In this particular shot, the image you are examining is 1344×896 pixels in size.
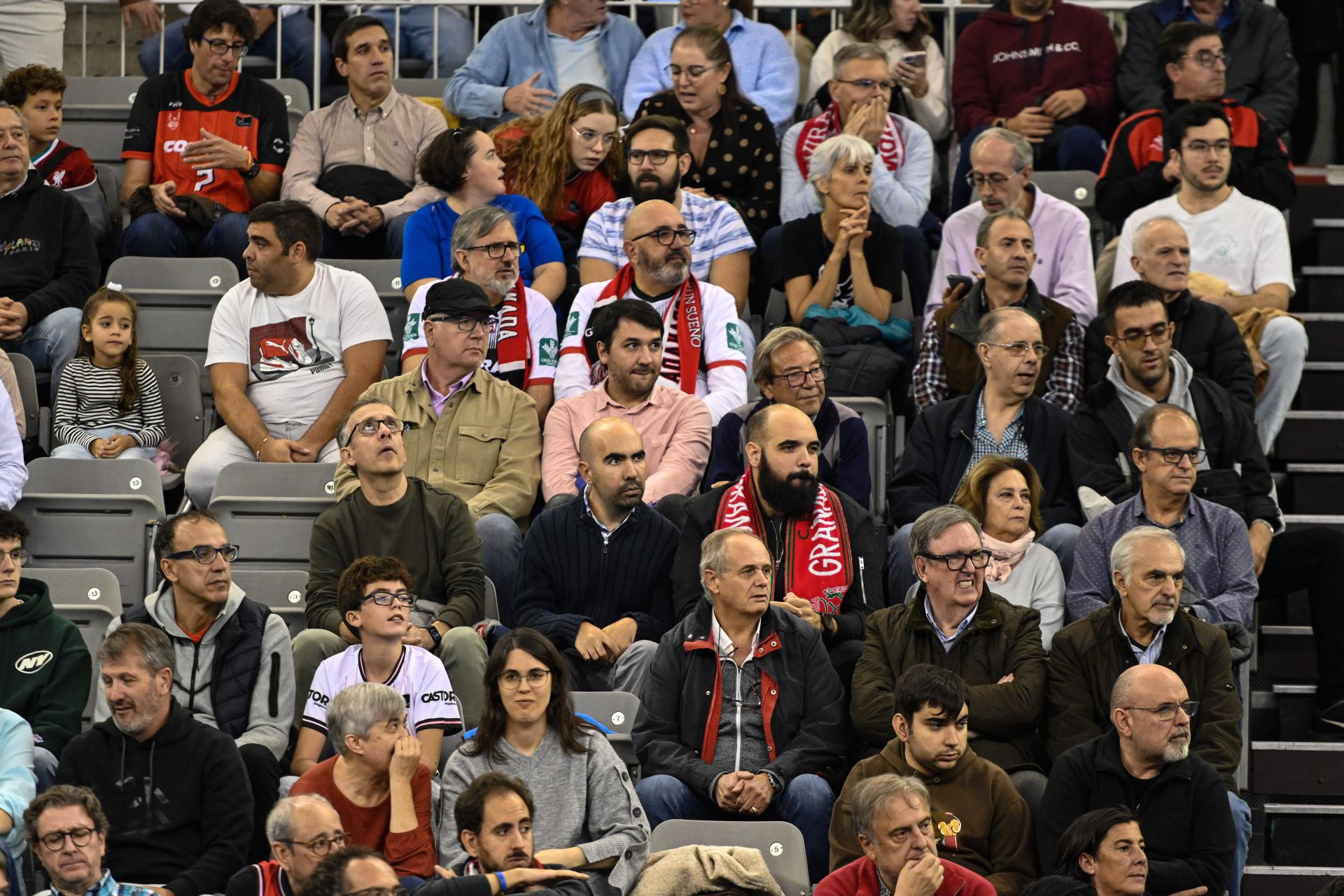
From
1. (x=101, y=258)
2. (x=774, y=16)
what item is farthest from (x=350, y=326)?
(x=774, y=16)

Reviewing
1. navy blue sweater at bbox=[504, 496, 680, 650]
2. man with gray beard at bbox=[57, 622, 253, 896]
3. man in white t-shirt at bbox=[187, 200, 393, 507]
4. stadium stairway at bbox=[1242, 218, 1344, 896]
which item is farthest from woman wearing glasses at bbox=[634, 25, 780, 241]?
man with gray beard at bbox=[57, 622, 253, 896]

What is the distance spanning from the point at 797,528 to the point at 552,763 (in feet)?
4.13

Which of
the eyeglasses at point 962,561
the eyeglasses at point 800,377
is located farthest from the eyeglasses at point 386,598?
the eyeglasses at point 800,377

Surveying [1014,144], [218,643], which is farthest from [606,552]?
[1014,144]

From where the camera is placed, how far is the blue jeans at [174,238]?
8.30 m

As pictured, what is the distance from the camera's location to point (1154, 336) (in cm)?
699

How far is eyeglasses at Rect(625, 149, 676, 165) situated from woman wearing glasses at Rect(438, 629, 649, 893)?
9.14 ft

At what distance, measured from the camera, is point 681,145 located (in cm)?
797

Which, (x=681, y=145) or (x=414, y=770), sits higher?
(x=681, y=145)

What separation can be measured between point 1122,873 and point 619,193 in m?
4.16

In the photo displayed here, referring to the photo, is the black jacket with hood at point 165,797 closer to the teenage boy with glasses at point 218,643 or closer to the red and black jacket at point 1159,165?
the teenage boy with glasses at point 218,643

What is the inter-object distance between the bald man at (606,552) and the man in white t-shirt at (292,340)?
1253mm

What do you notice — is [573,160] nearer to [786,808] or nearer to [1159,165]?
[1159,165]

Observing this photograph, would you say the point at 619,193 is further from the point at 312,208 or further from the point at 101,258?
the point at 101,258
